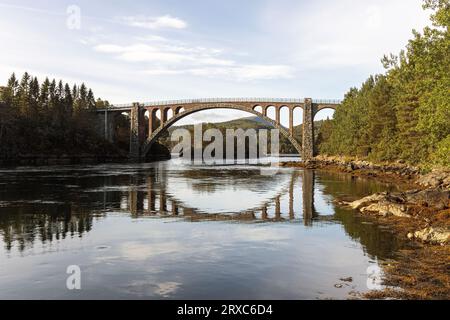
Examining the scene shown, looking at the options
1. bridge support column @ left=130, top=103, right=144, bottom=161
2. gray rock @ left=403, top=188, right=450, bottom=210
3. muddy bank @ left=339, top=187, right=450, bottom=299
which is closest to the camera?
muddy bank @ left=339, top=187, right=450, bottom=299

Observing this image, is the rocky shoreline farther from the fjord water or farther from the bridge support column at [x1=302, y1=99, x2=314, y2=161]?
the bridge support column at [x1=302, y1=99, x2=314, y2=161]

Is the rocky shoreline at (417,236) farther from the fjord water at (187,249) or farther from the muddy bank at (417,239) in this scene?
the fjord water at (187,249)

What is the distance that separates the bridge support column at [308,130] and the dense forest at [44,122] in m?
56.0

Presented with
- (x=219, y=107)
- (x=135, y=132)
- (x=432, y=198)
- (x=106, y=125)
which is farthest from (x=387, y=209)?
(x=106, y=125)

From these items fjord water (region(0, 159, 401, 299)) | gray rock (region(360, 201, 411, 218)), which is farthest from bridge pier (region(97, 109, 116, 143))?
gray rock (region(360, 201, 411, 218))

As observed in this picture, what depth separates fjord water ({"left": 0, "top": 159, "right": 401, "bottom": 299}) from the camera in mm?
11359

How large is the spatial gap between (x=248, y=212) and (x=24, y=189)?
74.3 feet

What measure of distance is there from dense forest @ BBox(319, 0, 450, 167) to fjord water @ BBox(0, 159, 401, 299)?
851cm

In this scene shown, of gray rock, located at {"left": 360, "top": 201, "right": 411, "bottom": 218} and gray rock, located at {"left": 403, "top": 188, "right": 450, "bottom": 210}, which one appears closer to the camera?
gray rock, located at {"left": 360, "top": 201, "right": 411, "bottom": 218}

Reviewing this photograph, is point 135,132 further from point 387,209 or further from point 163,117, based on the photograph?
point 387,209

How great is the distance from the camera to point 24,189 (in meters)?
37.0

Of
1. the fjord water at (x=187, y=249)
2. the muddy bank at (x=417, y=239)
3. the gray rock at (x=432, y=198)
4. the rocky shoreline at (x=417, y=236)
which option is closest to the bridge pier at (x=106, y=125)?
the fjord water at (x=187, y=249)

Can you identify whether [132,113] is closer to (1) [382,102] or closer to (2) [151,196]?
(1) [382,102]
